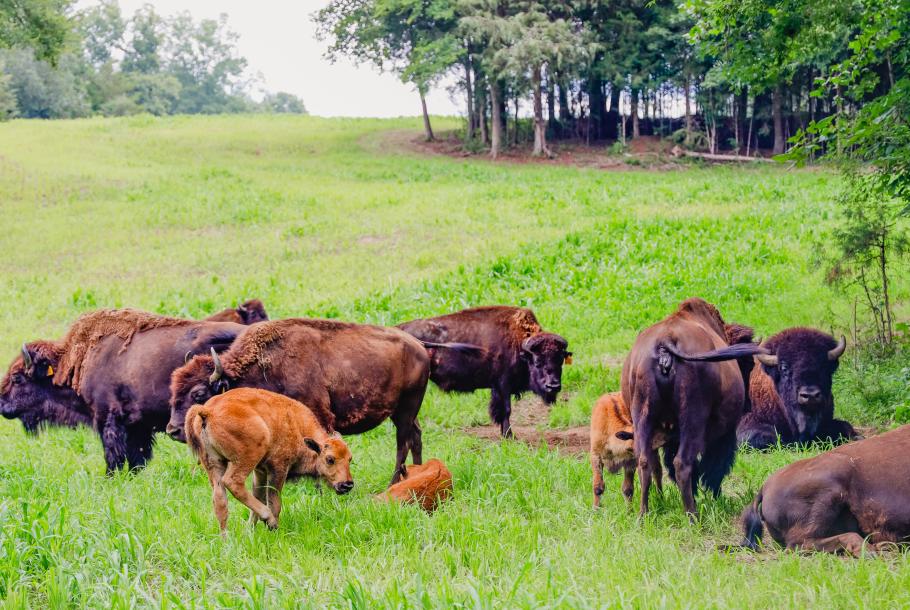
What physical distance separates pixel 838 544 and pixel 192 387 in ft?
17.5

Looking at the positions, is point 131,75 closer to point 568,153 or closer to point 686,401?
point 568,153

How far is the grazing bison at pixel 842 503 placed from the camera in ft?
20.1

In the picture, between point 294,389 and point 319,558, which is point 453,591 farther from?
point 294,389

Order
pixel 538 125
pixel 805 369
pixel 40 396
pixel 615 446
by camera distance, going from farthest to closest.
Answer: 1. pixel 538 125
2. pixel 40 396
3. pixel 805 369
4. pixel 615 446

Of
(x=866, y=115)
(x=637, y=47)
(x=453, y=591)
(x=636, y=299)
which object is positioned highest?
(x=637, y=47)

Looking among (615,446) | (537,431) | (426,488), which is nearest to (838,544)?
(615,446)

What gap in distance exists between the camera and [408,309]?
55.9 feet

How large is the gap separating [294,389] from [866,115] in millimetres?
7325

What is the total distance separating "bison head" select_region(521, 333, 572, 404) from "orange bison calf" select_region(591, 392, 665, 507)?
10.4 ft

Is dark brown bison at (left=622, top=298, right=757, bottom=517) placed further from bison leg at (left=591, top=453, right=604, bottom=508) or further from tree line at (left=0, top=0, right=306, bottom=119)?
tree line at (left=0, top=0, right=306, bottom=119)

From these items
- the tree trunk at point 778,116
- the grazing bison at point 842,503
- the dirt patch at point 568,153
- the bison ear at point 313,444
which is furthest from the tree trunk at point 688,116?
the bison ear at point 313,444

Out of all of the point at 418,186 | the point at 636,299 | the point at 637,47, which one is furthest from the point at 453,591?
the point at 637,47

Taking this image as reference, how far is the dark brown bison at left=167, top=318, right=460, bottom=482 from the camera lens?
8039 mm

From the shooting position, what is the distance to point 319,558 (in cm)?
582
